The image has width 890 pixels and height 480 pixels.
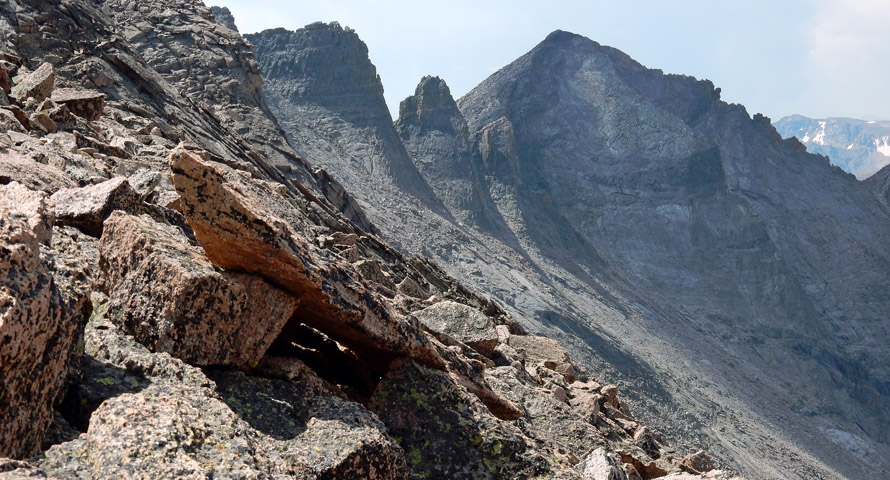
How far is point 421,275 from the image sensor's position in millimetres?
31172

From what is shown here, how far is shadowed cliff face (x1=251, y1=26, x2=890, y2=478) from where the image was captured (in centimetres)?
10444

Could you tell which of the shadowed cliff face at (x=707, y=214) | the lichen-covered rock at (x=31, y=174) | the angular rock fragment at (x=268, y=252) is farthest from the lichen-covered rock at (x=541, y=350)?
the shadowed cliff face at (x=707, y=214)

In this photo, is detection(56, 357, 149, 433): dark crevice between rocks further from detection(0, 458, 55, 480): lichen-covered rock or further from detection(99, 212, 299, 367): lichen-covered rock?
detection(0, 458, 55, 480): lichen-covered rock

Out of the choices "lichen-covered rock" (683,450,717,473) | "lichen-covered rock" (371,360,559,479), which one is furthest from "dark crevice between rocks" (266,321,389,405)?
"lichen-covered rock" (683,450,717,473)

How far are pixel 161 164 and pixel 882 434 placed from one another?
138 m

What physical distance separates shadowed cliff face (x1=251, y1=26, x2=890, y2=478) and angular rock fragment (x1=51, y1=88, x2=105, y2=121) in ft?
229

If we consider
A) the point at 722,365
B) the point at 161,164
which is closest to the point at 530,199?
the point at 722,365

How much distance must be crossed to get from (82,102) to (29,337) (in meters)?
18.7

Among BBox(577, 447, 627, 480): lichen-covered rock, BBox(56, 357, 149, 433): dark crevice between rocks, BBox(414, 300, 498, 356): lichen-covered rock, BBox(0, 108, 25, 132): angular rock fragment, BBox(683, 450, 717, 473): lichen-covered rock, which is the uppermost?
BBox(0, 108, 25, 132): angular rock fragment

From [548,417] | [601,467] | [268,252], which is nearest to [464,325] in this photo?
[548,417]

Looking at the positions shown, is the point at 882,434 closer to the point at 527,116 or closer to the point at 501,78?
the point at 527,116

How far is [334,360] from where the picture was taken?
8.48 metres

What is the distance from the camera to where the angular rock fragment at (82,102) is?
2077cm

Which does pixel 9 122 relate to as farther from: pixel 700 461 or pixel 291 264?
pixel 700 461
